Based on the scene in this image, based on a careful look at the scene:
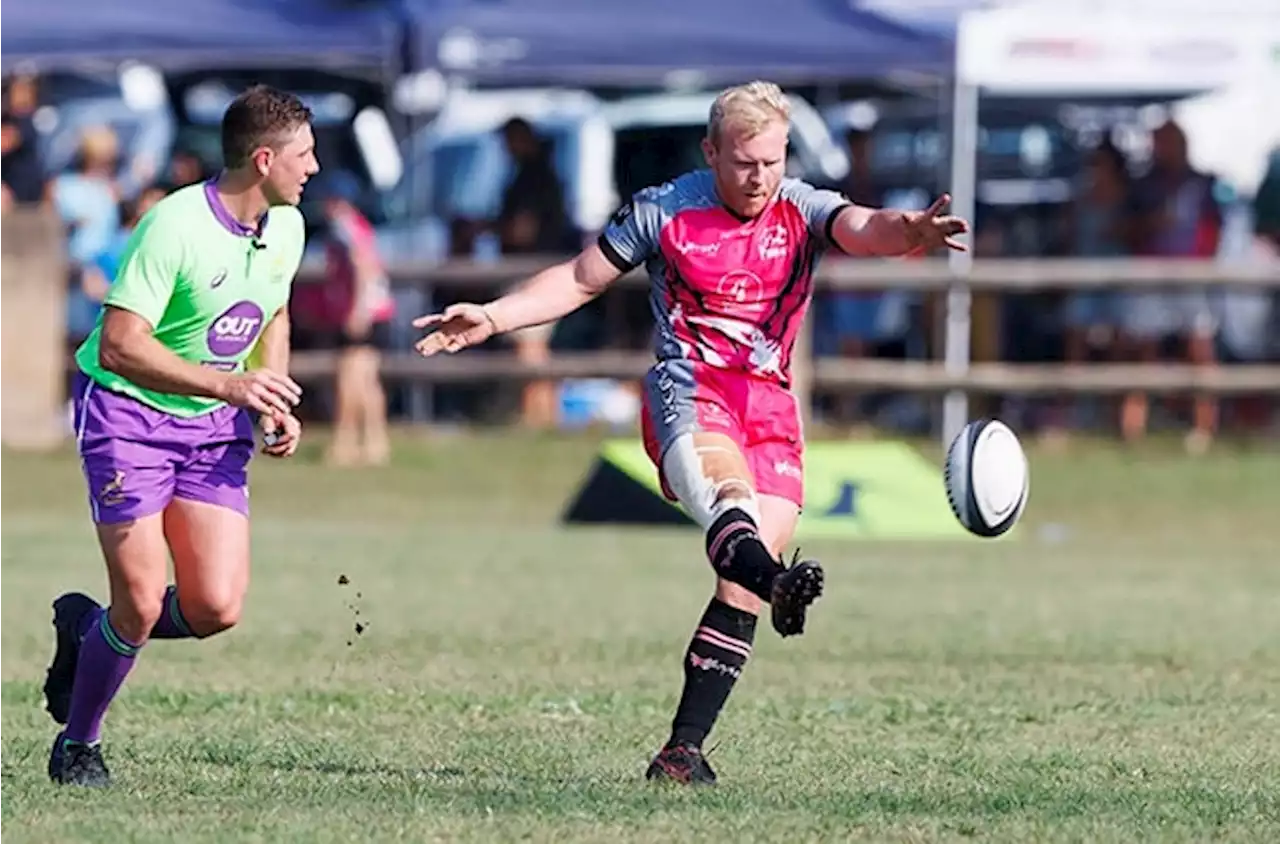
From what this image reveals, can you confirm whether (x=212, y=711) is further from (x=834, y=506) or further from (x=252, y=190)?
(x=834, y=506)

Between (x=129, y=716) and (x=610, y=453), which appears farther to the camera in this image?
(x=610, y=453)

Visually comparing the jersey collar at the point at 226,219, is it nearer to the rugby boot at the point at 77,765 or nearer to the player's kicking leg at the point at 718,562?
the player's kicking leg at the point at 718,562

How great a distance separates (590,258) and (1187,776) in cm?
216

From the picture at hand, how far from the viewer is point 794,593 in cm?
748

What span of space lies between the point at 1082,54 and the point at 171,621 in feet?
46.1

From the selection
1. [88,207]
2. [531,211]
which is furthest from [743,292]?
[88,207]

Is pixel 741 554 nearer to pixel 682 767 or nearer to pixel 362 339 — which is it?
pixel 682 767

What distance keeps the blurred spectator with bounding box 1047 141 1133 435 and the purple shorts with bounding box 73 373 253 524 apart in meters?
15.5

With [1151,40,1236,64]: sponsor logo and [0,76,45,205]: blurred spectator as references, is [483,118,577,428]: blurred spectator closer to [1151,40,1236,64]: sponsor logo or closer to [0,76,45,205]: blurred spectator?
[0,76,45,205]: blurred spectator

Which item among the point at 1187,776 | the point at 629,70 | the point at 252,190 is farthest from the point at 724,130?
the point at 629,70

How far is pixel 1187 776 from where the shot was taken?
823cm

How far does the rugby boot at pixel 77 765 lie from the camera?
7875 millimetres

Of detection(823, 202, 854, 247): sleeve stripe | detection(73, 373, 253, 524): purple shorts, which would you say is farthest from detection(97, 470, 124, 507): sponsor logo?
detection(823, 202, 854, 247): sleeve stripe

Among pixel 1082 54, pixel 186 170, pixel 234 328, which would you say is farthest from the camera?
pixel 186 170
